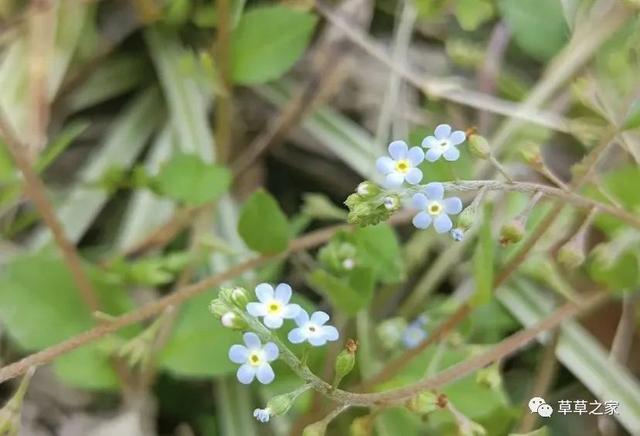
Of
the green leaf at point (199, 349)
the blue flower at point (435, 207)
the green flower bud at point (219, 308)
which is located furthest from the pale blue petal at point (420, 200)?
the green leaf at point (199, 349)

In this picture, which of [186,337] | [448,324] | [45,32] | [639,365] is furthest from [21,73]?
[639,365]

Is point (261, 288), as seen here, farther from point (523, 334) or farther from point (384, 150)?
point (384, 150)

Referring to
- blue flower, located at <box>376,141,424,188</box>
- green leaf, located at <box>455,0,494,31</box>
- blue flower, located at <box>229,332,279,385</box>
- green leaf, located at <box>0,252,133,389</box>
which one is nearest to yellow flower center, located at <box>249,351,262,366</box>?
blue flower, located at <box>229,332,279,385</box>

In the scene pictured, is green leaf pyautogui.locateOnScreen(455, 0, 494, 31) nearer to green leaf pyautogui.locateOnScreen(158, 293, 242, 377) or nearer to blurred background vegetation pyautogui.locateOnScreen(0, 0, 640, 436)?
blurred background vegetation pyautogui.locateOnScreen(0, 0, 640, 436)

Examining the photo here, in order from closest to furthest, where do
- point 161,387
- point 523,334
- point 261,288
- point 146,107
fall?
point 261,288 → point 523,334 → point 161,387 → point 146,107

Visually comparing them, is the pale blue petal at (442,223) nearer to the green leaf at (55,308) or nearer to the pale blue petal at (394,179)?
the pale blue petal at (394,179)
